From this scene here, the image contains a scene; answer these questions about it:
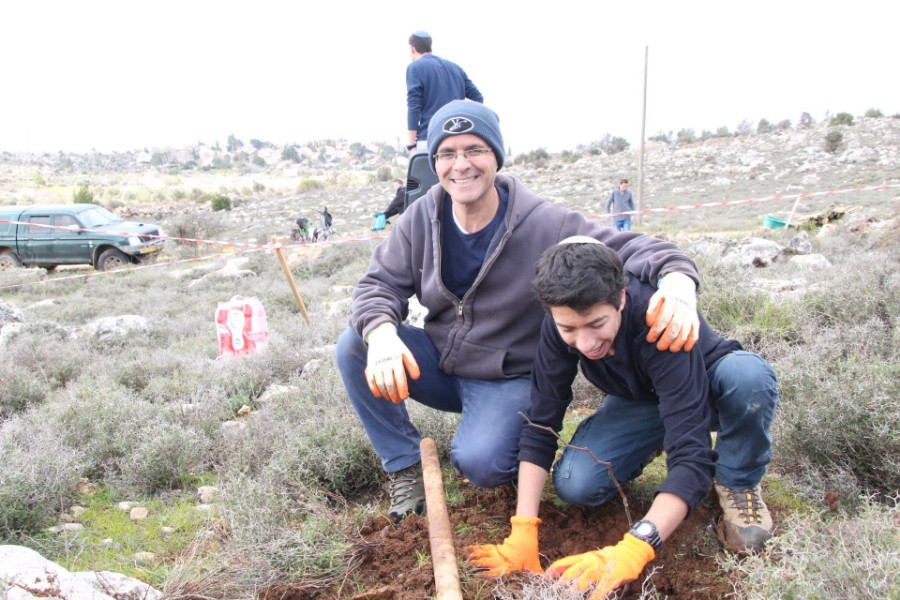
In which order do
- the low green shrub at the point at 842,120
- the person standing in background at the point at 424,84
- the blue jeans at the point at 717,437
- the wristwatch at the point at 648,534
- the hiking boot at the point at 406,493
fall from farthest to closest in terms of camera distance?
the low green shrub at the point at 842,120, the person standing in background at the point at 424,84, the hiking boot at the point at 406,493, the blue jeans at the point at 717,437, the wristwatch at the point at 648,534

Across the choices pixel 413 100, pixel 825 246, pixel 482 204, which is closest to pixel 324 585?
pixel 482 204

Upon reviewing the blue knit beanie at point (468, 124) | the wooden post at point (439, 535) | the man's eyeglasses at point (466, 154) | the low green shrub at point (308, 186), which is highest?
the blue knit beanie at point (468, 124)

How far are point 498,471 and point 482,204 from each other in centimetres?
104

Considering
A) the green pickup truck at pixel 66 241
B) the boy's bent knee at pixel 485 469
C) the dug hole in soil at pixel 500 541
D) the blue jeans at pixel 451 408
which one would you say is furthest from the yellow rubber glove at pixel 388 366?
the green pickup truck at pixel 66 241

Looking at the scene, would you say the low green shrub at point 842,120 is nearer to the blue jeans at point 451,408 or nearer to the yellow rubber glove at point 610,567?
the blue jeans at point 451,408

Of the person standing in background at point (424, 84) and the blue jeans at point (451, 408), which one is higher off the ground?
the person standing in background at point (424, 84)

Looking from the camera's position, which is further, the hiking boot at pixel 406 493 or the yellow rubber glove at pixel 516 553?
the hiking boot at pixel 406 493

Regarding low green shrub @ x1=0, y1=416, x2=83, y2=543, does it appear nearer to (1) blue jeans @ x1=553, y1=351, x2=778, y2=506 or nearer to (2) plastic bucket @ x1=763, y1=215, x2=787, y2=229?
(1) blue jeans @ x1=553, y1=351, x2=778, y2=506

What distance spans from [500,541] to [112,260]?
1396 centimetres

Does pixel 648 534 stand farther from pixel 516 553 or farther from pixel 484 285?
pixel 484 285

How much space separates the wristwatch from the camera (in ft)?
6.28

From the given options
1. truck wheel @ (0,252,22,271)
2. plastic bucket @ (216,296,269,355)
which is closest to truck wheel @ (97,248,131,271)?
truck wheel @ (0,252,22,271)

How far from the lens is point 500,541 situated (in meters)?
2.41

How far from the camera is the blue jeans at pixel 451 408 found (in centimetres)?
253
